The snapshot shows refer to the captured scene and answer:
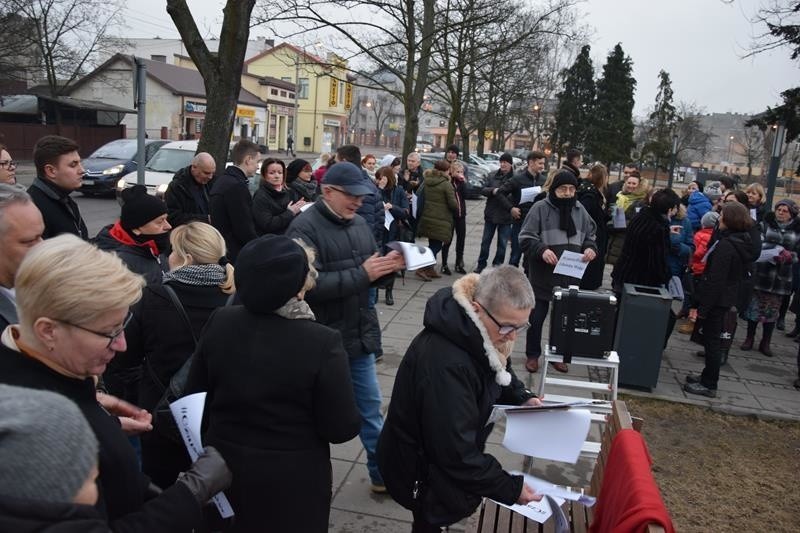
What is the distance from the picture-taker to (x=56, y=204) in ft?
14.5

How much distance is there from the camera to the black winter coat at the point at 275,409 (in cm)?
234

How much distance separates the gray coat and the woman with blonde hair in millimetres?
3805

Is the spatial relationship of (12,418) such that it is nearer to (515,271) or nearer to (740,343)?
(515,271)

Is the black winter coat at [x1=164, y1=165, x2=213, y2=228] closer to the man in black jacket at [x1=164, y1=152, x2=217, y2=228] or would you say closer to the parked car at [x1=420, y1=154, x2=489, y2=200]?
the man in black jacket at [x1=164, y1=152, x2=217, y2=228]

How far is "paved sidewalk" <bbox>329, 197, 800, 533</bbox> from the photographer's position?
154 inches

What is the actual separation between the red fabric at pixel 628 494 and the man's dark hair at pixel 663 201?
13.7 ft

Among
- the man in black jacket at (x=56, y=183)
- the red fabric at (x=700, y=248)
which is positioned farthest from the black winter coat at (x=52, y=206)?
the red fabric at (x=700, y=248)

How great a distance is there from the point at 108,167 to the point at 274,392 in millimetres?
18486

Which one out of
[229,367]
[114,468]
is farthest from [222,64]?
[114,468]

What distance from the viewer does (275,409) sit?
236 cm

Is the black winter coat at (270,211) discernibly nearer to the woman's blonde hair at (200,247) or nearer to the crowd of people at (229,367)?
the crowd of people at (229,367)

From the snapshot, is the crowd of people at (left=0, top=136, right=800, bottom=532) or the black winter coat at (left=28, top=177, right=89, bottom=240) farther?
the black winter coat at (left=28, top=177, right=89, bottom=240)

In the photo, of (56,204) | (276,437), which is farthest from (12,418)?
(56,204)

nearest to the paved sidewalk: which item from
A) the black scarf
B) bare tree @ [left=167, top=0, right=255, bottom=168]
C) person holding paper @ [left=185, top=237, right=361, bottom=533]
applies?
person holding paper @ [left=185, top=237, right=361, bottom=533]
